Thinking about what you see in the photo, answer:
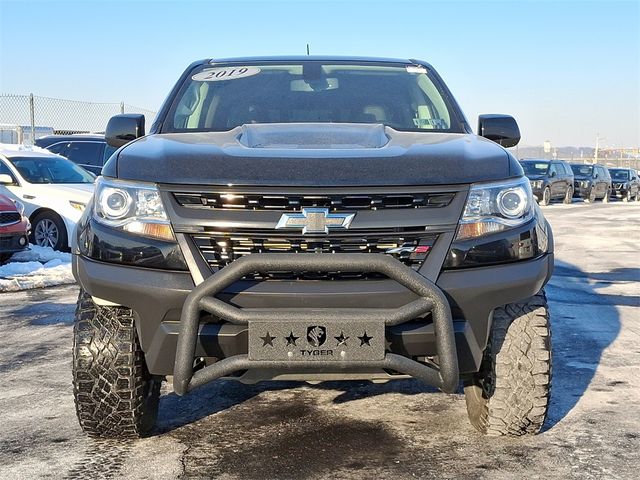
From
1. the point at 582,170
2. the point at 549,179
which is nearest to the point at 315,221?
the point at 549,179

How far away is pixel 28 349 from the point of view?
5895 millimetres

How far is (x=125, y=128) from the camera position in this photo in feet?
15.3

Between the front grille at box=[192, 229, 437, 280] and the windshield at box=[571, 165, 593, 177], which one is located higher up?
the front grille at box=[192, 229, 437, 280]

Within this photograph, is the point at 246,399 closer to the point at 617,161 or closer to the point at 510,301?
the point at 510,301

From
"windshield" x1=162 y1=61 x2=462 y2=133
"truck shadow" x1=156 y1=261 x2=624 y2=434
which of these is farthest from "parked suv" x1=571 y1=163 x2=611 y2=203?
"windshield" x1=162 y1=61 x2=462 y2=133

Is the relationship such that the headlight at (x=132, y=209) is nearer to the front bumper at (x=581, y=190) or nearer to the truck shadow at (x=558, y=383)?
the truck shadow at (x=558, y=383)

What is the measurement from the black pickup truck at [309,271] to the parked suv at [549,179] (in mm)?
25124

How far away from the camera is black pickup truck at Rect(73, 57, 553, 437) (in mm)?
3203

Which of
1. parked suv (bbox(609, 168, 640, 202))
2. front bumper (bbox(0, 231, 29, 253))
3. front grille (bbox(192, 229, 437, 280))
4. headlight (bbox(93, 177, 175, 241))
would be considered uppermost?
headlight (bbox(93, 177, 175, 241))

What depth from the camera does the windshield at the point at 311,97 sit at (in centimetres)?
467

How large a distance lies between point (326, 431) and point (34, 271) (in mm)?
6591

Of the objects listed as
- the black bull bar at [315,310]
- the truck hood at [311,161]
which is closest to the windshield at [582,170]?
the truck hood at [311,161]

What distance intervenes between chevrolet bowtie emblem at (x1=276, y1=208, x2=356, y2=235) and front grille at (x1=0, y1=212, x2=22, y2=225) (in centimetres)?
783

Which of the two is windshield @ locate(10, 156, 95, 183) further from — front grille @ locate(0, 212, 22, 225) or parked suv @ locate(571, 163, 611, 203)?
parked suv @ locate(571, 163, 611, 203)
